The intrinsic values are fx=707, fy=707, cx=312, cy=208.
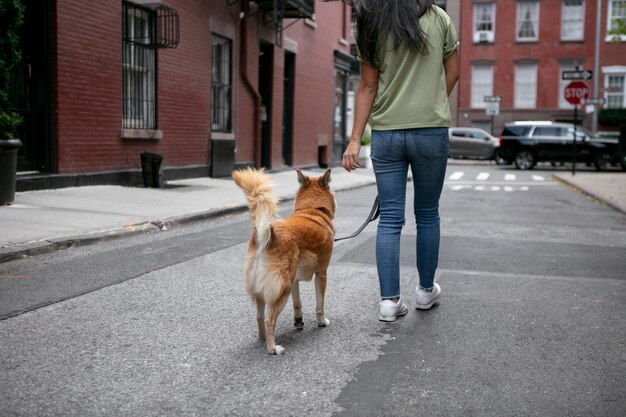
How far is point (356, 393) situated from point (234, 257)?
3.80 metres

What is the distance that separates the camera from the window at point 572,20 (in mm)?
42003

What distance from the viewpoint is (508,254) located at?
289 inches

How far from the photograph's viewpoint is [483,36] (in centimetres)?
4325

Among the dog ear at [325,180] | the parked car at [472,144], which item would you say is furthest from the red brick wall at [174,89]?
the parked car at [472,144]

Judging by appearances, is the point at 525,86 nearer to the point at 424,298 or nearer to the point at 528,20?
the point at 528,20

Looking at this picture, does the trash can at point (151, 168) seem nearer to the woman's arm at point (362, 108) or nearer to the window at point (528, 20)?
the woman's arm at point (362, 108)

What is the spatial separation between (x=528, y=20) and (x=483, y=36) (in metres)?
2.79

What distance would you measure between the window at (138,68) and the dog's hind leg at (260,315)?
1005 cm

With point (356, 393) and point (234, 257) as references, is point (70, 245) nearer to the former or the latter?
point (234, 257)

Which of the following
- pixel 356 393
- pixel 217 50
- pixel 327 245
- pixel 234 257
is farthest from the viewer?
pixel 217 50

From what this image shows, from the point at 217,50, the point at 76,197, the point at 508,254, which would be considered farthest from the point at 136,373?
the point at 217,50

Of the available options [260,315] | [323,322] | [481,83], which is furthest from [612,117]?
[260,315]

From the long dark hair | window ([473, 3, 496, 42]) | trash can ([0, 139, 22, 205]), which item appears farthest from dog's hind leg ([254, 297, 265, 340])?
window ([473, 3, 496, 42])

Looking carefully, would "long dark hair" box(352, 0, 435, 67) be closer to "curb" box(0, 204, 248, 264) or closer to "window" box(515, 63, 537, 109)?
"curb" box(0, 204, 248, 264)
